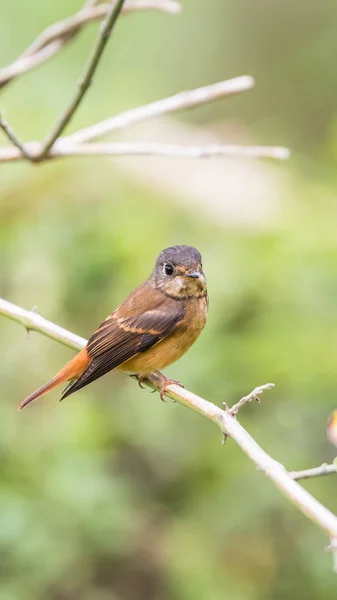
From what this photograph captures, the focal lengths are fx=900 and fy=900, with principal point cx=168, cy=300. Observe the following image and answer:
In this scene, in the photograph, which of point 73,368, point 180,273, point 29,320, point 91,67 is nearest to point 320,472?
point 29,320

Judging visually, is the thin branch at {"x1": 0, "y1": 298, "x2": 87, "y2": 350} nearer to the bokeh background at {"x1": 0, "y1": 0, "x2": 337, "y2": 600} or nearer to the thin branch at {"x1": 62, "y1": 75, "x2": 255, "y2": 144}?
the thin branch at {"x1": 62, "y1": 75, "x2": 255, "y2": 144}

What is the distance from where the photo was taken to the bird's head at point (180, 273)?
12.1 ft

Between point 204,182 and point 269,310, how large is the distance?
2.50m

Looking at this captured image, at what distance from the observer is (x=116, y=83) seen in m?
7.93

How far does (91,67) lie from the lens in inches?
99.2

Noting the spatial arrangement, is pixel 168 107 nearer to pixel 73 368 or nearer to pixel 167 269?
pixel 167 269

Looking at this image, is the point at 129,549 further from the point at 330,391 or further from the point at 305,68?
the point at 305,68

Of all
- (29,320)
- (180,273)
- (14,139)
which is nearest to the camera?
(29,320)

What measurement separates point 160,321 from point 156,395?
3.73 ft

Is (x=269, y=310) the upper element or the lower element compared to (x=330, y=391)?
upper

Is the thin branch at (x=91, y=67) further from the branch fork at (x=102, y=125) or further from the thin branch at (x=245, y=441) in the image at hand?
the thin branch at (x=245, y=441)

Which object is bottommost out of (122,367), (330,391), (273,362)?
(330,391)

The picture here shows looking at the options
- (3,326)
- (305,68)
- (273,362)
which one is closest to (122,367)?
(273,362)

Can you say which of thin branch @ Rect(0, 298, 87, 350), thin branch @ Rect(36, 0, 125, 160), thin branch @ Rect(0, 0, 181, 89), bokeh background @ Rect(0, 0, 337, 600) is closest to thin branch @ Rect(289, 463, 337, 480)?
thin branch @ Rect(0, 298, 87, 350)
